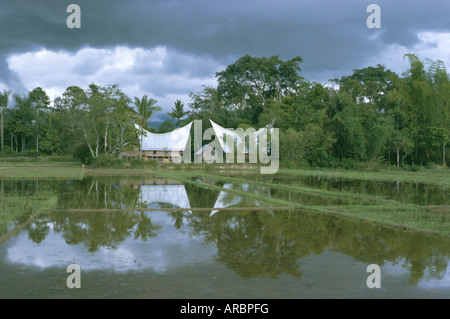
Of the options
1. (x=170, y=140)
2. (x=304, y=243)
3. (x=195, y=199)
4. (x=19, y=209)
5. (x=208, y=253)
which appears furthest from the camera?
(x=170, y=140)

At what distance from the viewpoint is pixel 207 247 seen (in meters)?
6.13

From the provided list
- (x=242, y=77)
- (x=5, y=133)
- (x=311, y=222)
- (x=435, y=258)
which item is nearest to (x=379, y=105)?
(x=242, y=77)

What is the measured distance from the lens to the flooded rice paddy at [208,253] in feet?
14.1

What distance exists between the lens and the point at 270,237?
6.82 metres

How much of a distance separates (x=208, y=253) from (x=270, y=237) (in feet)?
4.79

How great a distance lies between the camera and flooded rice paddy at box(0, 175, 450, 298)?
14.1ft

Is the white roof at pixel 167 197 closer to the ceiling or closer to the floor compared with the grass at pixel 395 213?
closer to the floor

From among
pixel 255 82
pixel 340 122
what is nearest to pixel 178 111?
→ pixel 255 82

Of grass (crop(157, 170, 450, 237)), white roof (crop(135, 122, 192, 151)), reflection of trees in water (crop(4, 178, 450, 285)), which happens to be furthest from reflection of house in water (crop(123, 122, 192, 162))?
reflection of trees in water (crop(4, 178, 450, 285))

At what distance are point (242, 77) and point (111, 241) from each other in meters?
38.6

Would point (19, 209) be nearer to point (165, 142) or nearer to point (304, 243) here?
point (304, 243)

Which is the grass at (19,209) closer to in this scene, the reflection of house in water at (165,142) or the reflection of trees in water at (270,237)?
the reflection of trees in water at (270,237)

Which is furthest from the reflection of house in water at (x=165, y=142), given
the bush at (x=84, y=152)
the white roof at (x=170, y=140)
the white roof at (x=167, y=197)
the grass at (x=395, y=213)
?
the grass at (x=395, y=213)

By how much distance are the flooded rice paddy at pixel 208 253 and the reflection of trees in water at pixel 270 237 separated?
0.02m
